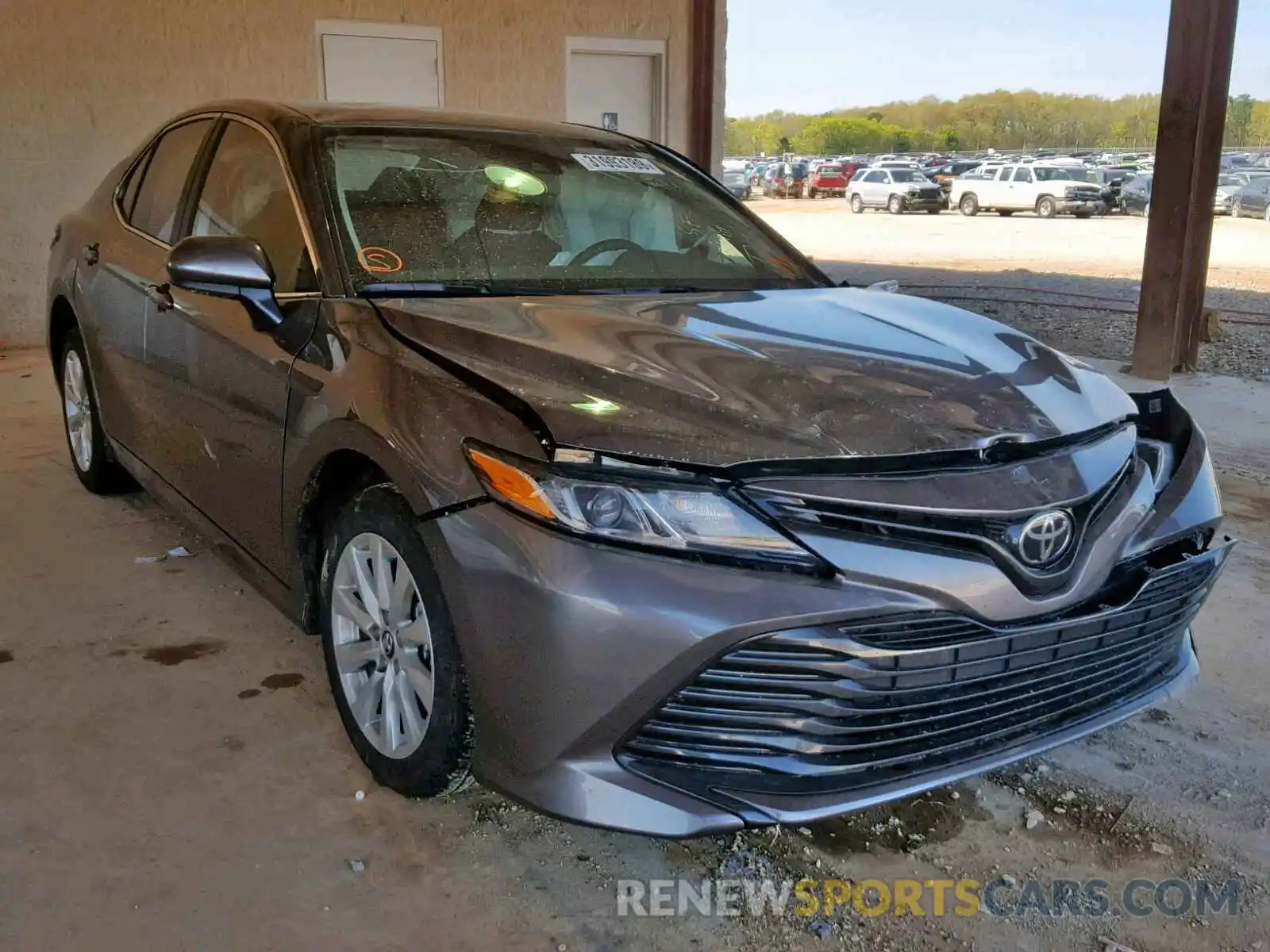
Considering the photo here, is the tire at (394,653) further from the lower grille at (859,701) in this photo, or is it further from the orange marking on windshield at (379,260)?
the orange marking on windshield at (379,260)

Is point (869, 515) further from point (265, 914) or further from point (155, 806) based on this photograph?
point (155, 806)

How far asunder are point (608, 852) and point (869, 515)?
929mm

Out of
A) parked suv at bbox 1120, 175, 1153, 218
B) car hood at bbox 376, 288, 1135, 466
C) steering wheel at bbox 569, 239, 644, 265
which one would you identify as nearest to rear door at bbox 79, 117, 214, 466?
steering wheel at bbox 569, 239, 644, 265

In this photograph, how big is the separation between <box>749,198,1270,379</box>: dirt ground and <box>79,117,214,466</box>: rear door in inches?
269

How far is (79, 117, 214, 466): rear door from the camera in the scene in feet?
11.2

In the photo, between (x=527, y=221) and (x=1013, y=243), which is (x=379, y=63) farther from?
(x=1013, y=243)

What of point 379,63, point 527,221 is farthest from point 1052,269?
point 527,221

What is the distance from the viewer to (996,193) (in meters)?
30.5

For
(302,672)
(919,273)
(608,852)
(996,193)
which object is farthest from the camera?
(996,193)

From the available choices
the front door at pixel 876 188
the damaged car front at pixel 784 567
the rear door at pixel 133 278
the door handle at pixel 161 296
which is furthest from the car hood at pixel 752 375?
the front door at pixel 876 188

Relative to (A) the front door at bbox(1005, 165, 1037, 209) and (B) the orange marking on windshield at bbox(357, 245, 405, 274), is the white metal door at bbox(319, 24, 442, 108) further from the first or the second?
(A) the front door at bbox(1005, 165, 1037, 209)

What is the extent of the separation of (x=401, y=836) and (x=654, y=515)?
3.17 ft

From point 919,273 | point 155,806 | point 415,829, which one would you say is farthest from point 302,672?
point 919,273

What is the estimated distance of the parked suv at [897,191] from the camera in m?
31.9
